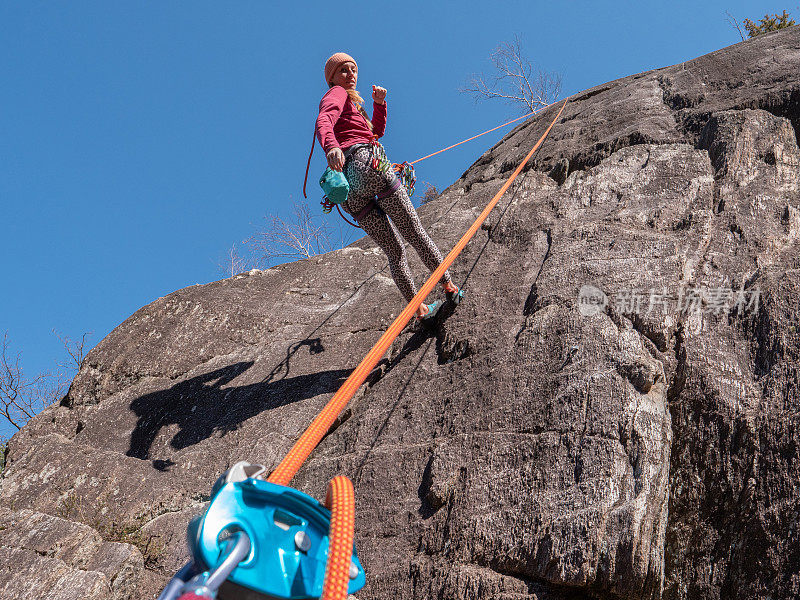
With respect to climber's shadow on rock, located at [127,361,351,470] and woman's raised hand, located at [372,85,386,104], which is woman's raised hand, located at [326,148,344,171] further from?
climber's shadow on rock, located at [127,361,351,470]

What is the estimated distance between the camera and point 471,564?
254cm

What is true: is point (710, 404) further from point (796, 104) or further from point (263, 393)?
point (796, 104)

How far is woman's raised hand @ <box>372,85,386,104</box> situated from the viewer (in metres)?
4.21

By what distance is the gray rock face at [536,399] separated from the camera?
2494mm

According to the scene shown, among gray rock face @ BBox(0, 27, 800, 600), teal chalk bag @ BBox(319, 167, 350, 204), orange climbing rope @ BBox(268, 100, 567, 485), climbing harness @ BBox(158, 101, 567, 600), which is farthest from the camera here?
teal chalk bag @ BBox(319, 167, 350, 204)

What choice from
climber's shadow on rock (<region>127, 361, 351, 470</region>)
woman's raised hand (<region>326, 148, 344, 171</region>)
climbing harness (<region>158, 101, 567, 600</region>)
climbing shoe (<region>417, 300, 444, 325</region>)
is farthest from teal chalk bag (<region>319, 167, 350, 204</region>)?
climbing harness (<region>158, 101, 567, 600</region>)

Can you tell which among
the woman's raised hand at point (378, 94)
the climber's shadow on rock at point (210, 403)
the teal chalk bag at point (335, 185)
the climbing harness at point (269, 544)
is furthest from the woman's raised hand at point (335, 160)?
the climbing harness at point (269, 544)

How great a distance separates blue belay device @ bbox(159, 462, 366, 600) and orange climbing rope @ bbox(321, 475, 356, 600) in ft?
0.16

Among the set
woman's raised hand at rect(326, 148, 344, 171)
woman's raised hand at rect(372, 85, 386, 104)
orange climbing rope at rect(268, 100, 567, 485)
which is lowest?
orange climbing rope at rect(268, 100, 567, 485)

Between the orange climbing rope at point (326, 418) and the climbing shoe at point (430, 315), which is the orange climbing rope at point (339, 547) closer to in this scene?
the orange climbing rope at point (326, 418)

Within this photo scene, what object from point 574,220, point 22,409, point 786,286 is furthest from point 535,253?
point 22,409

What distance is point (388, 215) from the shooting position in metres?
4.22

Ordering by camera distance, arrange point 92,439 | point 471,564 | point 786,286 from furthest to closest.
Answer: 1. point 92,439
2. point 786,286
3. point 471,564

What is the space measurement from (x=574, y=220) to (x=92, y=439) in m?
3.84
